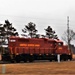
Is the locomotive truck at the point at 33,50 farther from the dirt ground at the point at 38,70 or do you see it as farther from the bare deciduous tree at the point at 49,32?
the bare deciduous tree at the point at 49,32

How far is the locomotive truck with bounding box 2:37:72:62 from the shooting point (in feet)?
155

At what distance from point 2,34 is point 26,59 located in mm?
51007

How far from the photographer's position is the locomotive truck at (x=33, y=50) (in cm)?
4709

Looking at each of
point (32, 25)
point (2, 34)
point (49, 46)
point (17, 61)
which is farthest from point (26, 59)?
point (32, 25)

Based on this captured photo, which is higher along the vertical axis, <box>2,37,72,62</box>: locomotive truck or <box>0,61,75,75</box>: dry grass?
<box>2,37,72,62</box>: locomotive truck

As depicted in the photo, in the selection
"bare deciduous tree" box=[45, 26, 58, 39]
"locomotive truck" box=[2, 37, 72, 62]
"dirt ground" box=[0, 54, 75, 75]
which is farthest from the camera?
"bare deciduous tree" box=[45, 26, 58, 39]

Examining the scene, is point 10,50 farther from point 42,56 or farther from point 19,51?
point 42,56

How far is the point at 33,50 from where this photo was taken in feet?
162

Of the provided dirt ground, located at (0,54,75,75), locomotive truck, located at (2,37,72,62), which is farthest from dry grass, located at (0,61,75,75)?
locomotive truck, located at (2,37,72,62)

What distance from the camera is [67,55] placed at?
5278 cm

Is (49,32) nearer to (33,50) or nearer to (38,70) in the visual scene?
(33,50)

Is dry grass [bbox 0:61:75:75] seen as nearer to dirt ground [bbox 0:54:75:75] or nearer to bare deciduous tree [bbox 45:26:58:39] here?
dirt ground [bbox 0:54:75:75]

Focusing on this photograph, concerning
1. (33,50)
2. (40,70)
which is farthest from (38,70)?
(33,50)

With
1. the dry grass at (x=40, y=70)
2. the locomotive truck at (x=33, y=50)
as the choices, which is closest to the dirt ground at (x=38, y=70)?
the dry grass at (x=40, y=70)
